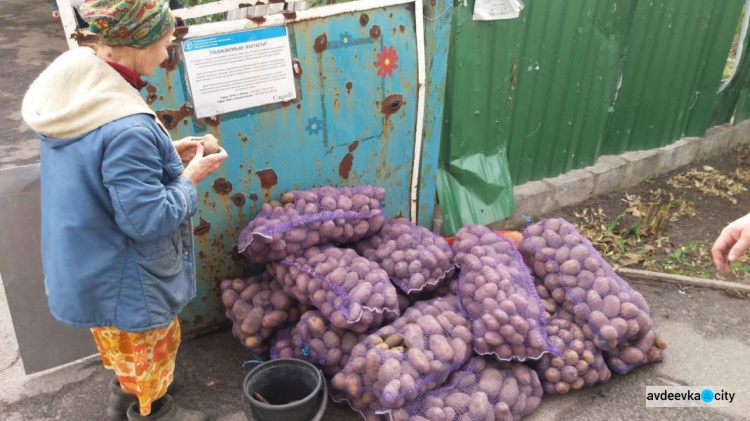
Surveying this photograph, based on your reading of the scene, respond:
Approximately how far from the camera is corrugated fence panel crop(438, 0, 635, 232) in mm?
4035

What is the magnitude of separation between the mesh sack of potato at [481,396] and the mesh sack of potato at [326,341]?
0.41 meters

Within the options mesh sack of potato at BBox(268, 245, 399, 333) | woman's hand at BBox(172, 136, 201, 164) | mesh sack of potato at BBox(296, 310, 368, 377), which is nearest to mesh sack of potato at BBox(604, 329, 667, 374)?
mesh sack of potato at BBox(268, 245, 399, 333)

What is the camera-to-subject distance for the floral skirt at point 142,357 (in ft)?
8.04

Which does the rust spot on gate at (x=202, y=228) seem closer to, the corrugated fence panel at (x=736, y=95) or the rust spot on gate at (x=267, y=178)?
the rust spot on gate at (x=267, y=178)

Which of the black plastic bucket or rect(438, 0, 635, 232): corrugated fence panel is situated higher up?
rect(438, 0, 635, 232): corrugated fence panel

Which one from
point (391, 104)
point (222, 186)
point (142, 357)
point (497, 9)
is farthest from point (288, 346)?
point (497, 9)

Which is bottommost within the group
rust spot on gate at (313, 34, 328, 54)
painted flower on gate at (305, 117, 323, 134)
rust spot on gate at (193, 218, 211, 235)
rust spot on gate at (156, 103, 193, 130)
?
rust spot on gate at (193, 218, 211, 235)

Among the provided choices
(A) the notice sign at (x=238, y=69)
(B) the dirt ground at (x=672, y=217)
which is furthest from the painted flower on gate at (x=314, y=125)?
(B) the dirt ground at (x=672, y=217)

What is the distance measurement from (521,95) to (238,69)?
2319 mm

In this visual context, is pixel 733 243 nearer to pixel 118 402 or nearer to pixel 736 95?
pixel 118 402

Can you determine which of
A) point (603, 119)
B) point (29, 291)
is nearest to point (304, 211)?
point (29, 291)

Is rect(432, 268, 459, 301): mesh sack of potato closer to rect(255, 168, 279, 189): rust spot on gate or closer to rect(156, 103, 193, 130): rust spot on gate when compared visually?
rect(255, 168, 279, 189): rust spot on gate

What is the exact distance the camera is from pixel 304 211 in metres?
3.05

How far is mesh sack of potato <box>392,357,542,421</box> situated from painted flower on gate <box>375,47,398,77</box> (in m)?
1.62
